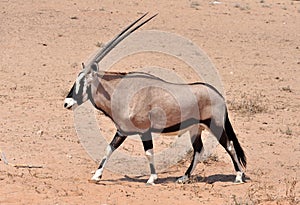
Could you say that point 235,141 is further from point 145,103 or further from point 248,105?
point 248,105

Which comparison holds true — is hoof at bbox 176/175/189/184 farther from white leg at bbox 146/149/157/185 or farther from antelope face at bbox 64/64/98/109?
antelope face at bbox 64/64/98/109

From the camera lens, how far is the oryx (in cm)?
823

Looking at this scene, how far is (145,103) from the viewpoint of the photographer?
8242mm

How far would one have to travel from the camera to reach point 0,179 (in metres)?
7.55

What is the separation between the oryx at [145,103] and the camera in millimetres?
8234

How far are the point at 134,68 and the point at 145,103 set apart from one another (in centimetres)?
843

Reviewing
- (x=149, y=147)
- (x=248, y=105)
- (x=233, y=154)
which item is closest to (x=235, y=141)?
(x=233, y=154)

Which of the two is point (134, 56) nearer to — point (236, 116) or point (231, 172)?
point (236, 116)

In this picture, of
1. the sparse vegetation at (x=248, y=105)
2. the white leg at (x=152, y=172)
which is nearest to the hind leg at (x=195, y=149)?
the white leg at (x=152, y=172)

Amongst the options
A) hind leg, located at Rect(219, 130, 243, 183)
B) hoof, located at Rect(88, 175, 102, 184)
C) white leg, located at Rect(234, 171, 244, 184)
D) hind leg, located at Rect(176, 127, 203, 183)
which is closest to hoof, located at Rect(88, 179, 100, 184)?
hoof, located at Rect(88, 175, 102, 184)

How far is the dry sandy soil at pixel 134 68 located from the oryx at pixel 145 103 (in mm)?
670

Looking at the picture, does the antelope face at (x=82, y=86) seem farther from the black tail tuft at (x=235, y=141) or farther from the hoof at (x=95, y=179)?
the black tail tuft at (x=235, y=141)

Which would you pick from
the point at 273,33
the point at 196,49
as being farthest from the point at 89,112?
the point at 273,33

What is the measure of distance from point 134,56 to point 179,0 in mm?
14194
